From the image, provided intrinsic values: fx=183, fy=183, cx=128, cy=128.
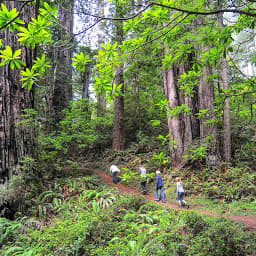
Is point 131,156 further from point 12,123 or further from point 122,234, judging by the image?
point 12,123

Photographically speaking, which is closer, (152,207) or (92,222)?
(92,222)

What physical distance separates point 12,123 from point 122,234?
166 inches

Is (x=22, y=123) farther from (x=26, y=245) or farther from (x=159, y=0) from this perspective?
(x=159, y=0)

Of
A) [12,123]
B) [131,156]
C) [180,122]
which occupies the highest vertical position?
[180,122]

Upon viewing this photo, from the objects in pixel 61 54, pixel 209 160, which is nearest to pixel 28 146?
pixel 209 160

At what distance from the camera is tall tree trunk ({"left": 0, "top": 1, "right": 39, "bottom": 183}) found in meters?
5.02

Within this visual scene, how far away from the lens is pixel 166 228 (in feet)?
13.3

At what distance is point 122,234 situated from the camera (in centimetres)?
431

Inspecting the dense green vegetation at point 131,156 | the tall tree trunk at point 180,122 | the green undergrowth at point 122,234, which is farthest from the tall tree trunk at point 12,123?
the tall tree trunk at point 180,122

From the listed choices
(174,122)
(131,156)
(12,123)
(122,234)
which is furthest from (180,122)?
(12,123)

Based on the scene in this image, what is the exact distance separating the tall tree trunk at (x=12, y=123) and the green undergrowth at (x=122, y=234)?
1.49 metres

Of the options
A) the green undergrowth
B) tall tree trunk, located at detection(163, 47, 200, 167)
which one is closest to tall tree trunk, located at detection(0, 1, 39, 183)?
the green undergrowth

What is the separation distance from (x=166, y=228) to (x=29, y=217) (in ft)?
12.0

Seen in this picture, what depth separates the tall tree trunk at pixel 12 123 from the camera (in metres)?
5.02
